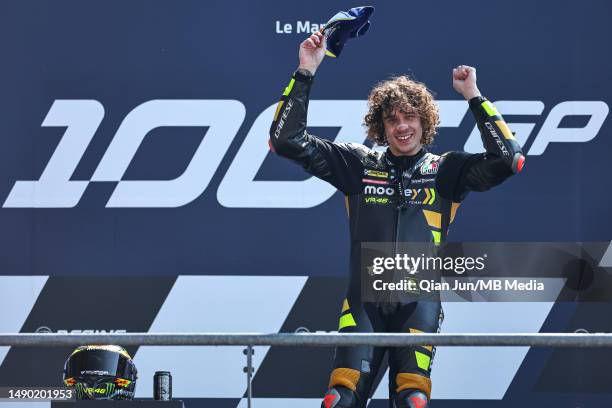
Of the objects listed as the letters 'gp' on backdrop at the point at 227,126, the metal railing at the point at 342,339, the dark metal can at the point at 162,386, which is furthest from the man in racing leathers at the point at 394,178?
the letters 'gp' on backdrop at the point at 227,126

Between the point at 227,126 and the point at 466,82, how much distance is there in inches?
52.5

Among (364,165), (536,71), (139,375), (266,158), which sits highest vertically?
(536,71)

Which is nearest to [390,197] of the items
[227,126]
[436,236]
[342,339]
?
[436,236]

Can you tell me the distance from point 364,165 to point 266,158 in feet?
3.26

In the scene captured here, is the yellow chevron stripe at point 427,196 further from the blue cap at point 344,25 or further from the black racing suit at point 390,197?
the blue cap at point 344,25

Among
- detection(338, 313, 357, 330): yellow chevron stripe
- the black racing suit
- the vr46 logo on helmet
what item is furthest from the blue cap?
detection(338, 313, 357, 330): yellow chevron stripe

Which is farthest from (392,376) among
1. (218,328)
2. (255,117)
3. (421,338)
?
(255,117)

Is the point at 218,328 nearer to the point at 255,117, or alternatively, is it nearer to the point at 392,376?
the point at 255,117

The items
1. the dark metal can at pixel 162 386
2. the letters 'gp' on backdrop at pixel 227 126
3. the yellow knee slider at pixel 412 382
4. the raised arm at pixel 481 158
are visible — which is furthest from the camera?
the letters 'gp' on backdrop at pixel 227 126

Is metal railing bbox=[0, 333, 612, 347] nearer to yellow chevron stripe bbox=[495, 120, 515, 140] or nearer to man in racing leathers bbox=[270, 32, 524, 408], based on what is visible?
man in racing leathers bbox=[270, 32, 524, 408]

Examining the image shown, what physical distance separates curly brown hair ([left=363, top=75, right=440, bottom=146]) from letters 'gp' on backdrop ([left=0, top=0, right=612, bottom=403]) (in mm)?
772

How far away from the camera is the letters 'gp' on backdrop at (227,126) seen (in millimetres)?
4598

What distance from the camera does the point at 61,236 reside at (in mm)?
4625

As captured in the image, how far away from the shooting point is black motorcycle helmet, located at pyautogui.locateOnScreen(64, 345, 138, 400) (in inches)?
155
